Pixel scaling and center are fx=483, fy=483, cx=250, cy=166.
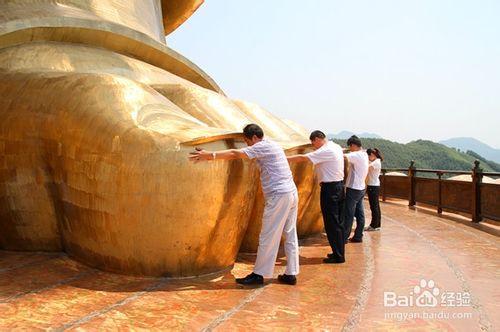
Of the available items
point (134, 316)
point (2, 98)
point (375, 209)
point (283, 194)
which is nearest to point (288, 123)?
point (375, 209)

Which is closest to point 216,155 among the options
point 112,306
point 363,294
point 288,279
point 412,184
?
point 288,279

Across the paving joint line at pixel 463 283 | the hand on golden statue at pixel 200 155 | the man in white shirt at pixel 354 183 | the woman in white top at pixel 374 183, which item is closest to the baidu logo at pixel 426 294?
the paving joint line at pixel 463 283

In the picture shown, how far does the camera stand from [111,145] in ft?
12.9

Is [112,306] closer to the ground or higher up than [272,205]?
closer to the ground

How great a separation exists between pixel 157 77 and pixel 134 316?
11.6ft

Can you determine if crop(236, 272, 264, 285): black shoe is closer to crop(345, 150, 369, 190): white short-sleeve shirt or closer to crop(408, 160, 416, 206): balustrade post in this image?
crop(345, 150, 369, 190): white short-sleeve shirt

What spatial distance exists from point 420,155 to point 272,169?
56.5 meters

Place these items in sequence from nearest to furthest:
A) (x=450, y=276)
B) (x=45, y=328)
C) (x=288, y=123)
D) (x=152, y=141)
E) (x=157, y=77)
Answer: (x=45, y=328) < (x=152, y=141) < (x=450, y=276) < (x=157, y=77) < (x=288, y=123)

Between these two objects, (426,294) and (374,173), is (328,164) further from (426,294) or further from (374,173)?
(374,173)

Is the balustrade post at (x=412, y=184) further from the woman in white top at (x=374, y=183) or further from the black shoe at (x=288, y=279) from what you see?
the black shoe at (x=288, y=279)

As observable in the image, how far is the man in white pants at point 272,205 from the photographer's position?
13.1 feet

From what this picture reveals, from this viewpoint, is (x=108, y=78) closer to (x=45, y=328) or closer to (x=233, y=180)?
(x=233, y=180)

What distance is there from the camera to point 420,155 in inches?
2240

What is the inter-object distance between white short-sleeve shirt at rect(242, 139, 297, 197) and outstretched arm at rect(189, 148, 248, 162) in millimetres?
159
